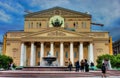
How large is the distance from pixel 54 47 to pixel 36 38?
7.13 m

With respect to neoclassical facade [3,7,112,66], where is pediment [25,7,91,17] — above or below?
above

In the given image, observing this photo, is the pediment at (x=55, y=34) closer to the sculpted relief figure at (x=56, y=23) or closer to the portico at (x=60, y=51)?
the portico at (x=60, y=51)

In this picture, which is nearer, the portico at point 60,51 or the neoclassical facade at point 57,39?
the portico at point 60,51

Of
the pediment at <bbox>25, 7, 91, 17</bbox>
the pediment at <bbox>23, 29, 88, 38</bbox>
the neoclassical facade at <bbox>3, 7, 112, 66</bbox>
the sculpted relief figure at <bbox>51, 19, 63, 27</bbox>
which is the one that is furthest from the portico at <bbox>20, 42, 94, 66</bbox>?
the pediment at <bbox>25, 7, 91, 17</bbox>

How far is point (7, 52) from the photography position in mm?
72938

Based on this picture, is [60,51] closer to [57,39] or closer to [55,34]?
[57,39]

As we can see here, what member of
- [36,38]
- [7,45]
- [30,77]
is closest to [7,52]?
[7,45]

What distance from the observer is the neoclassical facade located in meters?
66.9

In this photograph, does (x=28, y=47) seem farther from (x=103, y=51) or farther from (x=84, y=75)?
(x=84, y=75)

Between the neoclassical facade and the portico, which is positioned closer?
the portico

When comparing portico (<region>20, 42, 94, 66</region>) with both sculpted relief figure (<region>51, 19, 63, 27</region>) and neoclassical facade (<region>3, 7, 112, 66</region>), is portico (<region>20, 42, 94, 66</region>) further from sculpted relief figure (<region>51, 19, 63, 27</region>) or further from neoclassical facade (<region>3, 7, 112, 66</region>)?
sculpted relief figure (<region>51, 19, 63, 27</region>)

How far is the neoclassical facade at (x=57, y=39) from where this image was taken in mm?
66875

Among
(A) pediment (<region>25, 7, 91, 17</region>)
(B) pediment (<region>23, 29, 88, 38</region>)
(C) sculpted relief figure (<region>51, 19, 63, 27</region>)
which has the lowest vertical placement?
(B) pediment (<region>23, 29, 88, 38</region>)

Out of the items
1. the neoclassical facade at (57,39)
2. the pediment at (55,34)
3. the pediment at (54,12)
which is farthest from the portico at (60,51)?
the pediment at (54,12)
